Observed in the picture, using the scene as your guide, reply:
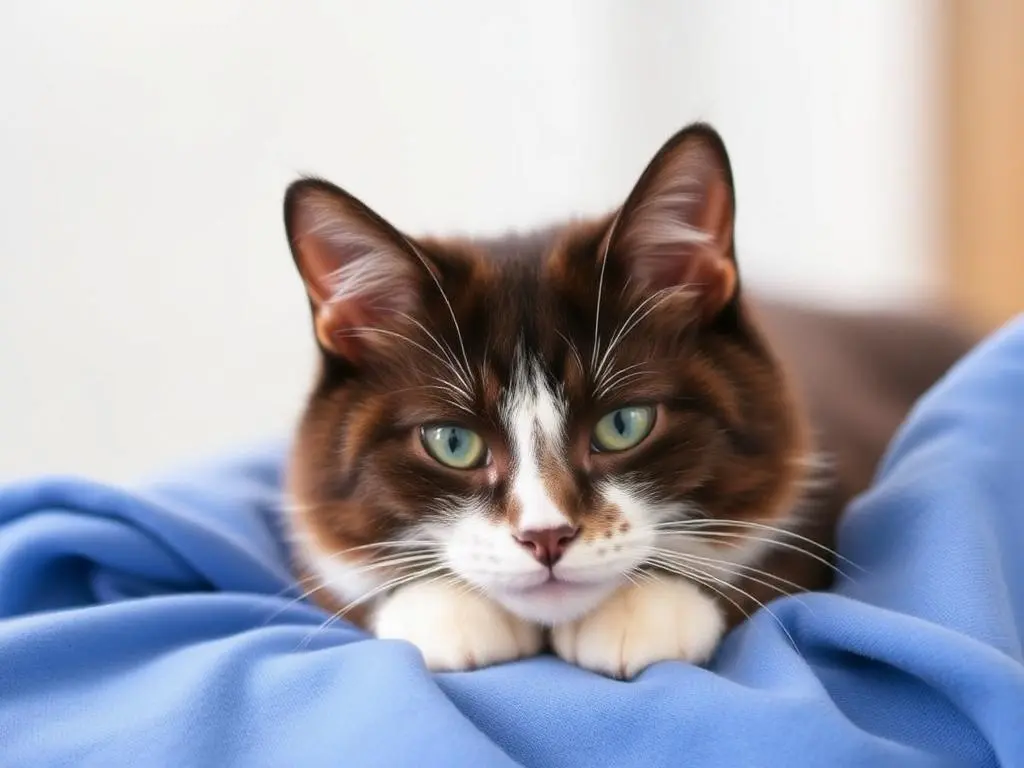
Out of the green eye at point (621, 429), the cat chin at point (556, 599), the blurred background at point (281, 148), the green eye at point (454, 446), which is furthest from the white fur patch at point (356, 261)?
the blurred background at point (281, 148)

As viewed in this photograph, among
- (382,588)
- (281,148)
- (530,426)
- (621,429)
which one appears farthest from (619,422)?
(281,148)

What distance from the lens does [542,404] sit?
111 centimetres

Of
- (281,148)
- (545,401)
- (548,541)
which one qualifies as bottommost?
(548,541)

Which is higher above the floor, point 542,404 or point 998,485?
point 542,404

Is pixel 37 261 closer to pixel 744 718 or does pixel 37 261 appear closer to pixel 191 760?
pixel 191 760

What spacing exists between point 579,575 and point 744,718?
0.70 ft

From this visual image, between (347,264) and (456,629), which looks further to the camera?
(347,264)

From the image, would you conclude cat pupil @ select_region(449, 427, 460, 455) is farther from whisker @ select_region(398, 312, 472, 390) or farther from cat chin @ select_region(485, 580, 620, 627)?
cat chin @ select_region(485, 580, 620, 627)

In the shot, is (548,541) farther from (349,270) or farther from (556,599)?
(349,270)

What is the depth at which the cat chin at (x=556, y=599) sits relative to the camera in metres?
1.04

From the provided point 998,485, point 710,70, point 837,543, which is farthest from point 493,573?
point 710,70

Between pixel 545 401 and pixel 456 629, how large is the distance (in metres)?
0.27

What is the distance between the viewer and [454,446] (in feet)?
3.76

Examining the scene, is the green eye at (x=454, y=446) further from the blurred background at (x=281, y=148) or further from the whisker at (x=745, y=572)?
the blurred background at (x=281, y=148)
